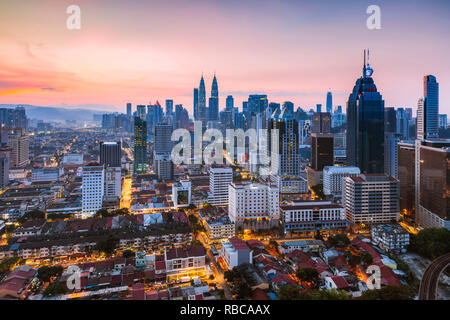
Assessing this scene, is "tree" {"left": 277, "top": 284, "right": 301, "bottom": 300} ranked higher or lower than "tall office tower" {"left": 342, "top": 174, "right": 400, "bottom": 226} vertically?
lower

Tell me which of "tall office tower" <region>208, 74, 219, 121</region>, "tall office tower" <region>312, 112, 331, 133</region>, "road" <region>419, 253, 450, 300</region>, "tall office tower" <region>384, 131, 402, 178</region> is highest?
"tall office tower" <region>208, 74, 219, 121</region>

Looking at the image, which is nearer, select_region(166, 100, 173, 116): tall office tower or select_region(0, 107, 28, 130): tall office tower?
select_region(0, 107, 28, 130): tall office tower

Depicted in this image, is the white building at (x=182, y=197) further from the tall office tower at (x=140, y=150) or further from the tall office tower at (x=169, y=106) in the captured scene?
the tall office tower at (x=169, y=106)

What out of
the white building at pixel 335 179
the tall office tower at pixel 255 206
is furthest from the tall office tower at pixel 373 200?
the white building at pixel 335 179

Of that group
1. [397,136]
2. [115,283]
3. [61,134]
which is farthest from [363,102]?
[61,134]

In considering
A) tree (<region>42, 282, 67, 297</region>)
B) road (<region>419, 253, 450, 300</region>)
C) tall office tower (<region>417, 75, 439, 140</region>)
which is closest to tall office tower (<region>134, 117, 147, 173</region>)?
tree (<region>42, 282, 67, 297</region>)

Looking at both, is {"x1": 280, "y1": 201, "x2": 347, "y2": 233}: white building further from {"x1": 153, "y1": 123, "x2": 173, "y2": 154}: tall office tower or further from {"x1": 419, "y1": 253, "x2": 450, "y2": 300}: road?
{"x1": 153, "y1": 123, "x2": 173, "y2": 154}: tall office tower
